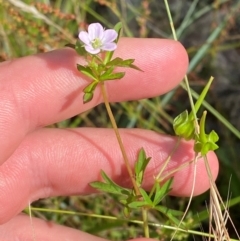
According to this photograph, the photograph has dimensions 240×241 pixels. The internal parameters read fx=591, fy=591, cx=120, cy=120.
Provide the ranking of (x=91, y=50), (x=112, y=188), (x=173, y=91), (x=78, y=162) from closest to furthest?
(x=91, y=50)
(x=112, y=188)
(x=78, y=162)
(x=173, y=91)

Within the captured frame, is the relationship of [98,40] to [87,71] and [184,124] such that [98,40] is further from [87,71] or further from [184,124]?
[184,124]

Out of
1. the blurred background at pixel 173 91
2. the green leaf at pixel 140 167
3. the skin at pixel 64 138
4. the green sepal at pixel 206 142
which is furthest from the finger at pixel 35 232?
the green sepal at pixel 206 142

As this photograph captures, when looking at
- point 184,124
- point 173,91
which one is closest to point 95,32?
point 184,124

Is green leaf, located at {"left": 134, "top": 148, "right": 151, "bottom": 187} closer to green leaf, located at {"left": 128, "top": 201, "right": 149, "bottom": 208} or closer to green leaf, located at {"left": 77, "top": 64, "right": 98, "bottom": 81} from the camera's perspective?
green leaf, located at {"left": 128, "top": 201, "right": 149, "bottom": 208}

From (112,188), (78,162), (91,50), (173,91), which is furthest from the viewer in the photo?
(173,91)

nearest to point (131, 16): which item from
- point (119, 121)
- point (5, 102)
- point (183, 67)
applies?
point (119, 121)
